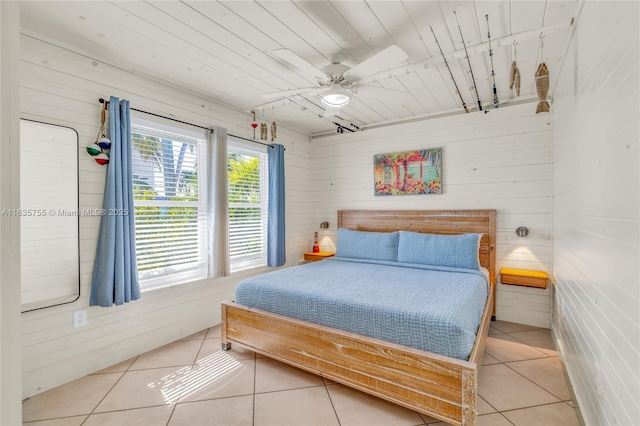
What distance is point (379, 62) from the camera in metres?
2.00

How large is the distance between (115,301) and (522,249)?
12.5 ft

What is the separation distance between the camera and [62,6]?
6.00ft

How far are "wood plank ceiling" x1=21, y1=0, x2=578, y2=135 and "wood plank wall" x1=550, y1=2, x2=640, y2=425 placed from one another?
36cm

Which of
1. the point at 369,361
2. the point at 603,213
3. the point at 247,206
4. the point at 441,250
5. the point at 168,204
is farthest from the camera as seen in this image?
the point at 247,206

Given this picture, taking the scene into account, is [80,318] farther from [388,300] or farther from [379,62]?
[379,62]

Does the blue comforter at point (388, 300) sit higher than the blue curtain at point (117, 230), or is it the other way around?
the blue curtain at point (117, 230)

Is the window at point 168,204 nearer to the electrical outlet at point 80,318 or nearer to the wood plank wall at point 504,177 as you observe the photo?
the electrical outlet at point 80,318

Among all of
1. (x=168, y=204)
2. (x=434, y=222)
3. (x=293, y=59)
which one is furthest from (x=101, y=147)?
(x=434, y=222)

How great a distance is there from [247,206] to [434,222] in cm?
224

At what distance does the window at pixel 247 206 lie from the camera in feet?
11.9

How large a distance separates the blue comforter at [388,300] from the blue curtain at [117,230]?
883 millimetres

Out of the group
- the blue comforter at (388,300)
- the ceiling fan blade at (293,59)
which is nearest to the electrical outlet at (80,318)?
the blue comforter at (388,300)

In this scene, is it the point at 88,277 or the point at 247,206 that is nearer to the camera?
the point at 88,277

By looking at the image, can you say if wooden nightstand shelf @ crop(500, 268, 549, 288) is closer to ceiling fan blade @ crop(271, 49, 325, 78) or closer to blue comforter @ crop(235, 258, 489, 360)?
blue comforter @ crop(235, 258, 489, 360)
